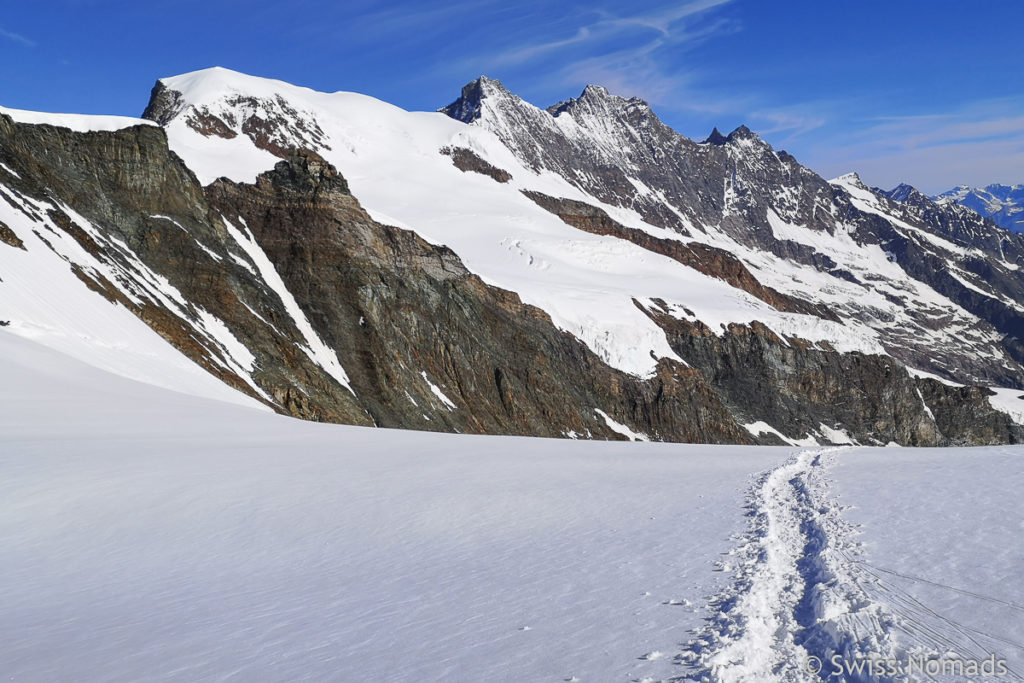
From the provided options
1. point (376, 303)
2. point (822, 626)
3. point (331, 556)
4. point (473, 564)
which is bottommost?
point (822, 626)

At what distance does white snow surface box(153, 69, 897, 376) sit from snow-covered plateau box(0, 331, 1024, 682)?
5963 cm

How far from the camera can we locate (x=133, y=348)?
105ft

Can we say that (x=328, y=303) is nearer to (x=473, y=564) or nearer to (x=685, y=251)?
(x=473, y=564)

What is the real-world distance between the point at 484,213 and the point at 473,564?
135496 millimetres

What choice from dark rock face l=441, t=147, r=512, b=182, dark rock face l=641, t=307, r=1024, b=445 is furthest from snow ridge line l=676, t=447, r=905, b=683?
dark rock face l=441, t=147, r=512, b=182

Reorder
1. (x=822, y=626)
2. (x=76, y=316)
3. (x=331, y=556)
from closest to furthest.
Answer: (x=822, y=626) → (x=331, y=556) → (x=76, y=316)

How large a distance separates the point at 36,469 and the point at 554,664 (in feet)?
37.8

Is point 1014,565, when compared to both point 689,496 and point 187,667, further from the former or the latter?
point 187,667

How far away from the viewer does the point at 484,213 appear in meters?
144

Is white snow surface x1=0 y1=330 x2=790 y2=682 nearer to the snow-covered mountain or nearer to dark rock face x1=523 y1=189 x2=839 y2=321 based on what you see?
the snow-covered mountain

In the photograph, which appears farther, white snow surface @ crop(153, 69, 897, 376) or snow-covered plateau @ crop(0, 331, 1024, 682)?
white snow surface @ crop(153, 69, 897, 376)

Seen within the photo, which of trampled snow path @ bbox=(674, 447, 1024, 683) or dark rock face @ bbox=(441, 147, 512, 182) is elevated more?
dark rock face @ bbox=(441, 147, 512, 182)

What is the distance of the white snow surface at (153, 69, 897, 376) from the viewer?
294 feet

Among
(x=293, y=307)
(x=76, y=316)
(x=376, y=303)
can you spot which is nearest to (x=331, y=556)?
(x=76, y=316)
